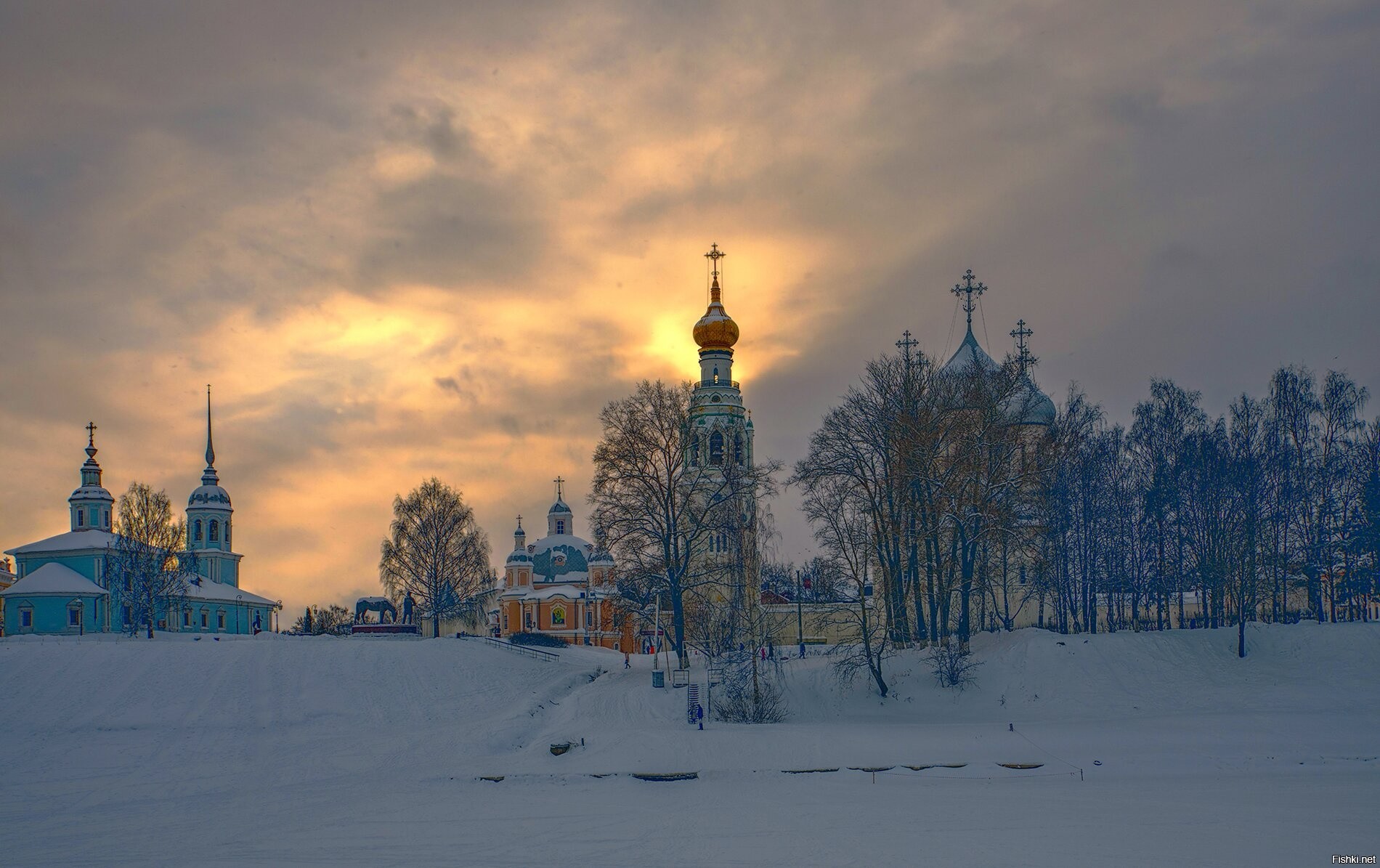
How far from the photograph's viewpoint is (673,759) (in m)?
29.8

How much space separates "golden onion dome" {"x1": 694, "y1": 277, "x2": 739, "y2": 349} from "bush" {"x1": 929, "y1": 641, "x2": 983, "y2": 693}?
3051 centimetres

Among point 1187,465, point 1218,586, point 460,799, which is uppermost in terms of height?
point 1187,465

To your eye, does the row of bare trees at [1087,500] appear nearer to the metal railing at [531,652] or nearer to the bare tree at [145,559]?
the metal railing at [531,652]

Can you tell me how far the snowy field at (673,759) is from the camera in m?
21.5

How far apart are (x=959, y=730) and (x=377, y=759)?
15.6 meters

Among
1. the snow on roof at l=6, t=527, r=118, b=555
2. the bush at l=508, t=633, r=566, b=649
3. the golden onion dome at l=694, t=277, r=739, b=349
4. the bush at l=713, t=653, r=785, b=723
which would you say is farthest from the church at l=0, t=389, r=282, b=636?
the bush at l=713, t=653, r=785, b=723

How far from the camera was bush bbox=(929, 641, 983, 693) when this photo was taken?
1511 inches

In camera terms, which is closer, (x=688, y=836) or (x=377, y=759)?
(x=688, y=836)

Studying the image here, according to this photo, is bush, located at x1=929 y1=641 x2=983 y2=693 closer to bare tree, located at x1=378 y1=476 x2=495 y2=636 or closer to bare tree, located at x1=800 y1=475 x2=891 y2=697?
bare tree, located at x1=800 y1=475 x2=891 y2=697

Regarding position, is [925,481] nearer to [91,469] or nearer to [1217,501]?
[1217,501]

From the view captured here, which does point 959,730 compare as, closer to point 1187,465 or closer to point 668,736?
point 668,736

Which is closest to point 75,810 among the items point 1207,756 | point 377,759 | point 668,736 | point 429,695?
point 377,759

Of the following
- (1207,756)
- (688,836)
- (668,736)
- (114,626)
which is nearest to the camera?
(688,836)

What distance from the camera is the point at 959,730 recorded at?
32.6 m
